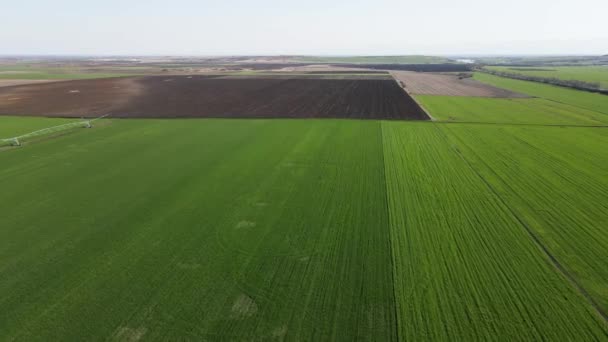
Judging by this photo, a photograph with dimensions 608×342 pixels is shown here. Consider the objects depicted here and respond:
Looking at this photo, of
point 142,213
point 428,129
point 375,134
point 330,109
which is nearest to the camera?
point 142,213

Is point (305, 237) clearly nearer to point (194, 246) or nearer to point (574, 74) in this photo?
point (194, 246)

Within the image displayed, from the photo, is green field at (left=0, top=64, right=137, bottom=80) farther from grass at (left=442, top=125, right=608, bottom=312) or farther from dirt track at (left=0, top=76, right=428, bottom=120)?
grass at (left=442, top=125, right=608, bottom=312)

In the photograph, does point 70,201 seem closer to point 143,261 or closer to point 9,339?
point 143,261

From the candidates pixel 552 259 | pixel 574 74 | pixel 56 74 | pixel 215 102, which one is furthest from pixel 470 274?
pixel 56 74

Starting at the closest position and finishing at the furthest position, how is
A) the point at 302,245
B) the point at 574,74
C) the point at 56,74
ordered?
1. the point at 302,245
2. the point at 574,74
3. the point at 56,74

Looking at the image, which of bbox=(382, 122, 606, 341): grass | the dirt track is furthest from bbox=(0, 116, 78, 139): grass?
bbox=(382, 122, 606, 341): grass

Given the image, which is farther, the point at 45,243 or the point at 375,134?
the point at 375,134

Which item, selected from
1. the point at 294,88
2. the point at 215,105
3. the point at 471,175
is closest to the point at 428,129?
the point at 471,175
